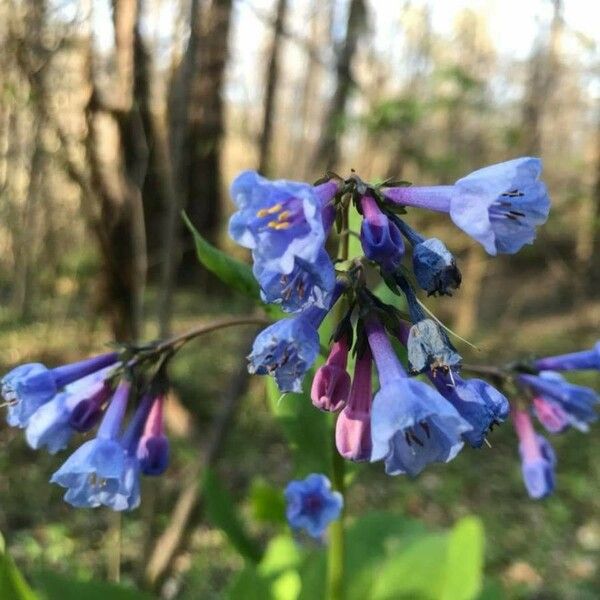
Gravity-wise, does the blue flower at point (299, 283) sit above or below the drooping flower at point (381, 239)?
below

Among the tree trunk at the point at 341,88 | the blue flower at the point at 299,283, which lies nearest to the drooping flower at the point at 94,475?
the blue flower at the point at 299,283

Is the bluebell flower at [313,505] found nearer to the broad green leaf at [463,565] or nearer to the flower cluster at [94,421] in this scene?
the flower cluster at [94,421]

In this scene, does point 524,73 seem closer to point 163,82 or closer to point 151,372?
point 163,82

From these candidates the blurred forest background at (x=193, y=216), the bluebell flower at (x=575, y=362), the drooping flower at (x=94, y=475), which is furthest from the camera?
the blurred forest background at (x=193, y=216)

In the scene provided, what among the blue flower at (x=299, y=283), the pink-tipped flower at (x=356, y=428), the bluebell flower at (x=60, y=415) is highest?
the blue flower at (x=299, y=283)

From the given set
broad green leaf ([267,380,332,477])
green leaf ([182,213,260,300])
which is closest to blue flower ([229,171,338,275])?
green leaf ([182,213,260,300])

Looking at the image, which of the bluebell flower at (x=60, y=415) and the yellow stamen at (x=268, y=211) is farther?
the bluebell flower at (x=60, y=415)

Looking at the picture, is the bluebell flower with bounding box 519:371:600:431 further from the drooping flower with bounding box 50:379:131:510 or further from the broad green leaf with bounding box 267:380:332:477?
the drooping flower with bounding box 50:379:131:510

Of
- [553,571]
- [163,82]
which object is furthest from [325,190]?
[163,82]
